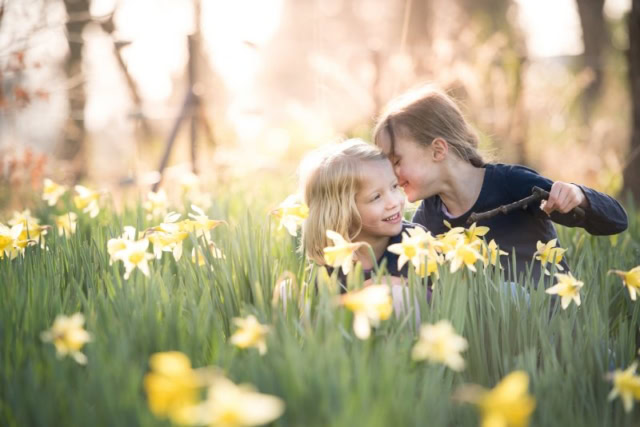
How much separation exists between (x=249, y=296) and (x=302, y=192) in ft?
1.96

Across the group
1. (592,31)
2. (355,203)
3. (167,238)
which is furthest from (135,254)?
(592,31)

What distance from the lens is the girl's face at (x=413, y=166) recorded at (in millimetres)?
2529

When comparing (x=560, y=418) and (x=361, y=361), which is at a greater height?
(x=361, y=361)

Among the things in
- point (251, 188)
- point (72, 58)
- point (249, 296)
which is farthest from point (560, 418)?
point (72, 58)

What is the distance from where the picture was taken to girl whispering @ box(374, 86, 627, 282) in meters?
2.45

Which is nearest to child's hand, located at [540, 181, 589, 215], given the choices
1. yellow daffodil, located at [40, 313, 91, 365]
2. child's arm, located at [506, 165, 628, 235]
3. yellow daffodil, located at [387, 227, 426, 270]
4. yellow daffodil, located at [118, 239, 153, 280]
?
child's arm, located at [506, 165, 628, 235]

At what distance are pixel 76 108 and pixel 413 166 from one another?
23.1 ft

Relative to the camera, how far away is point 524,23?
1616 cm

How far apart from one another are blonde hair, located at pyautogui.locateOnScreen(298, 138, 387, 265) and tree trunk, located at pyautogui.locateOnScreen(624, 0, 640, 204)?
274cm

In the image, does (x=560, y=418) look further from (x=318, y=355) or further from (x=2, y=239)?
(x=2, y=239)

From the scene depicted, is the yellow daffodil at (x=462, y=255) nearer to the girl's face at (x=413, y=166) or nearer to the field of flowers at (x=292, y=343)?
the field of flowers at (x=292, y=343)

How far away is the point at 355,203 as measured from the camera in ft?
7.32

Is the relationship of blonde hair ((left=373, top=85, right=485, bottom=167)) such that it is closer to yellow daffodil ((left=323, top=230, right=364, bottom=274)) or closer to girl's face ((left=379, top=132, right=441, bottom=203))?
girl's face ((left=379, top=132, right=441, bottom=203))

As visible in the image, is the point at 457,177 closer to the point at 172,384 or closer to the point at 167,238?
the point at 167,238
